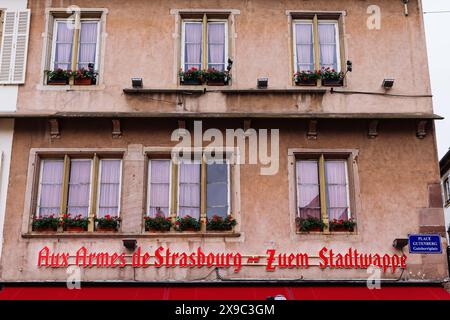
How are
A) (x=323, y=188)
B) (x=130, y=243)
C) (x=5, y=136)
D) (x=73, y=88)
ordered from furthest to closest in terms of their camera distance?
1. (x=73, y=88)
2. (x=5, y=136)
3. (x=323, y=188)
4. (x=130, y=243)

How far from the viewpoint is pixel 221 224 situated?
1362 centimetres

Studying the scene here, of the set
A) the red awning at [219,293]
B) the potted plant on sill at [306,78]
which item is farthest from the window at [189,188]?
the potted plant on sill at [306,78]

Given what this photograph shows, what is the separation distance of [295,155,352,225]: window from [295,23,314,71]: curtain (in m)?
2.06

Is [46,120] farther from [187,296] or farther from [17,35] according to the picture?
[187,296]

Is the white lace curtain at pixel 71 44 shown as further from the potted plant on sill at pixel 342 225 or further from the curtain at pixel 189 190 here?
the potted plant on sill at pixel 342 225

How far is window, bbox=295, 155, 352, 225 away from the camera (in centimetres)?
1393

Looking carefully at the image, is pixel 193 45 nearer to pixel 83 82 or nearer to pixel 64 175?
pixel 83 82

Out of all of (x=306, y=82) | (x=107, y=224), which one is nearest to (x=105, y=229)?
(x=107, y=224)

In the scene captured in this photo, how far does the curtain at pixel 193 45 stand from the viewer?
1491cm

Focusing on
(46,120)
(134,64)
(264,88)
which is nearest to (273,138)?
(264,88)

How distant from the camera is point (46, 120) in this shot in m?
14.3

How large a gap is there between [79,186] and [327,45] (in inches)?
238

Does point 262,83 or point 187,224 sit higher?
point 262,83

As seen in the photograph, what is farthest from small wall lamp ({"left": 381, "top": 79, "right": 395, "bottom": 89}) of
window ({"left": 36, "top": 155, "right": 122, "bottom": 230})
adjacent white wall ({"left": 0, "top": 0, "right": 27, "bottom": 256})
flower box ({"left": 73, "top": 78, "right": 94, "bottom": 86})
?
adjacent white wall ({"left": 0, "top": 0, "right": 27, "bottom": 256})
